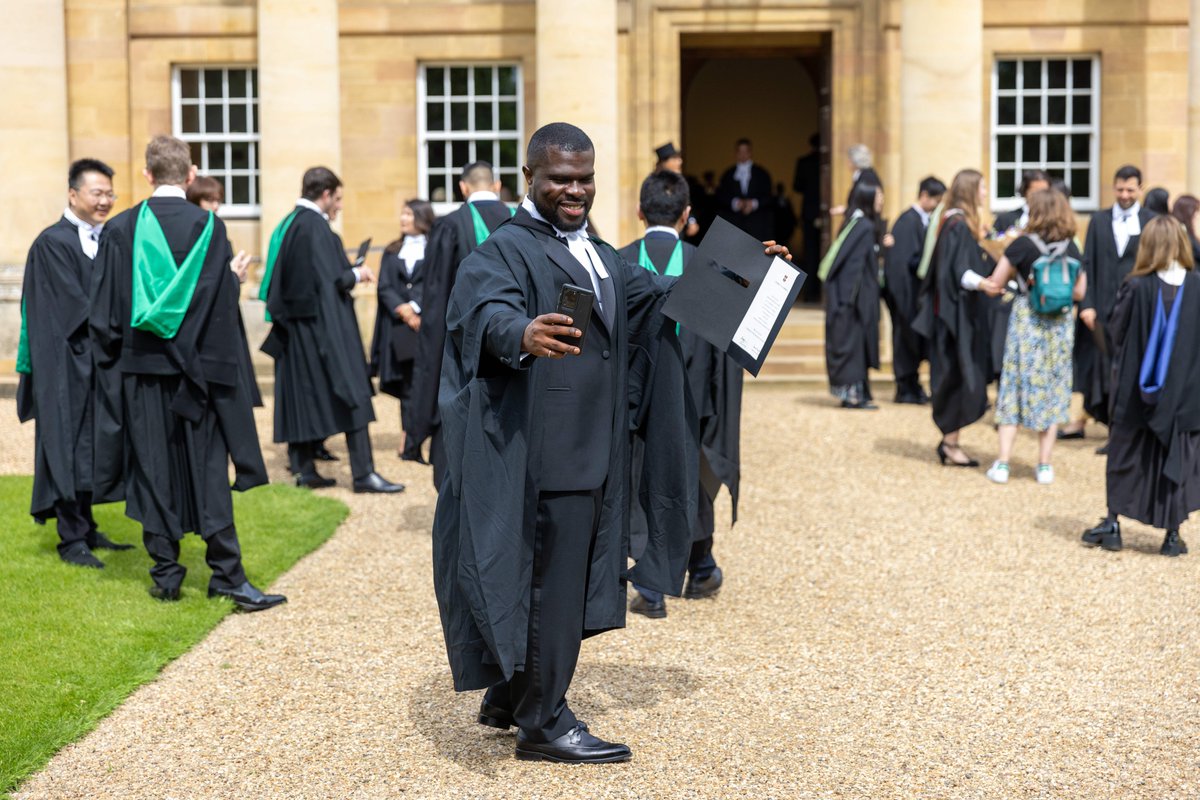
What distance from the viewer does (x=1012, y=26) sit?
57.8 feet

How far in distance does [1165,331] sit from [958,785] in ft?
13.3

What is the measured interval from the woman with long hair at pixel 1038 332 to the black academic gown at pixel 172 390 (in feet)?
17.1

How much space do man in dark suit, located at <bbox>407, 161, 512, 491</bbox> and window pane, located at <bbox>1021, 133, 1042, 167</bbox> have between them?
1069 cm

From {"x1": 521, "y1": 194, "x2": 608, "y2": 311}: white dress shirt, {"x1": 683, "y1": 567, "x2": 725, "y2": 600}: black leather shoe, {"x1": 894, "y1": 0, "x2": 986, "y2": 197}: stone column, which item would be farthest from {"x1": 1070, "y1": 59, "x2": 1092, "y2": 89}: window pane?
{"x1": 521, "y1": 194, "x2": 608, "y2": 311}: white dress shirt

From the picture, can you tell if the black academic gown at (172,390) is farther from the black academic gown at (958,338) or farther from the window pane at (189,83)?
the window pane at (189,83)

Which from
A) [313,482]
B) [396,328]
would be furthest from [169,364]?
[396,328]

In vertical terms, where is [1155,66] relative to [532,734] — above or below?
above

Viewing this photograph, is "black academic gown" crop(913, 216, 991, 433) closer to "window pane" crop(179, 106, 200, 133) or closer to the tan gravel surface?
the tan gravel surface

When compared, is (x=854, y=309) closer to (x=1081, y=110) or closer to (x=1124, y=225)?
(x=1124, y=225)

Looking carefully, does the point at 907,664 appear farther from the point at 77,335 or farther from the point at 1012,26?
the point at 1012,26

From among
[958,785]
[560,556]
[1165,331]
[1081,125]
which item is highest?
[1081,125]

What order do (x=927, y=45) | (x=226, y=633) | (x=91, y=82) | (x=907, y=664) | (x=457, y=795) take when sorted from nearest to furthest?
(x=457, y=795)
(x=907, y=664)
(x=226, y=633)
(x=927, y=45)
(x=91, y=82)

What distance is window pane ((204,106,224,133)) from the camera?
18.0 meters

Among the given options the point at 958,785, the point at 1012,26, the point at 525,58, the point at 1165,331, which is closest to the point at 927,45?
the point at 1012,26
